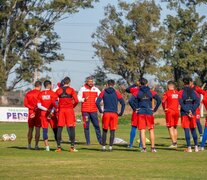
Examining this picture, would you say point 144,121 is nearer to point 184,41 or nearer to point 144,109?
point 144,109

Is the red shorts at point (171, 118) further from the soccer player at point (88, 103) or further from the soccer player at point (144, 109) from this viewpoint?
the soccer player at point (144, 109)

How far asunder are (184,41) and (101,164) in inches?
2492

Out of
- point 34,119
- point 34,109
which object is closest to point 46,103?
point 34,109

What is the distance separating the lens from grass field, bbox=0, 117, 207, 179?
51.0 ft

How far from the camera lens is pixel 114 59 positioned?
81.6 metres

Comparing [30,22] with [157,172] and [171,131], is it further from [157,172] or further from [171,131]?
[157,172]

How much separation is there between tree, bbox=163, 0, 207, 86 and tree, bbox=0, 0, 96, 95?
10.7 meters

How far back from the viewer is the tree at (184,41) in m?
79.4

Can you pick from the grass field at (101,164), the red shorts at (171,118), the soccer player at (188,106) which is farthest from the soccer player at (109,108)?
the red shorts at (171,118)

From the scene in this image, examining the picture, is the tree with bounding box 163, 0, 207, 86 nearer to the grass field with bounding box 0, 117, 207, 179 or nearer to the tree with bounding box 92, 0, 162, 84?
the tree with bounding box 92, 0, 162, 84

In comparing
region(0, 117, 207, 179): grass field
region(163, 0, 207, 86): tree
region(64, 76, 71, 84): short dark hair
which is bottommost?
region(0, 117, 207, 179): grass field

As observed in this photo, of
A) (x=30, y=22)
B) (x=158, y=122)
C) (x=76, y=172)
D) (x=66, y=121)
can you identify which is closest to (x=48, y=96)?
(x=66, y=121)

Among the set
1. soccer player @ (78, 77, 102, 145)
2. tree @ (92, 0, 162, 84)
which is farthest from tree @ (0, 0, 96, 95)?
soccer player @ (78, 77, 102, 145)

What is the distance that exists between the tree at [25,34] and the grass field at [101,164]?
47.9 metres
